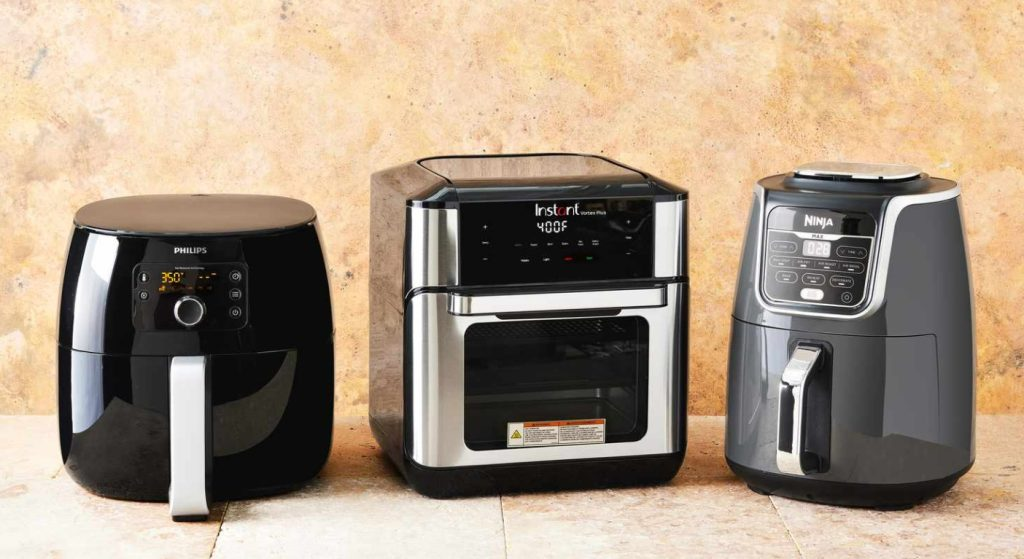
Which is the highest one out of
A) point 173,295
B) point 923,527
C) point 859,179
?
point 859,179

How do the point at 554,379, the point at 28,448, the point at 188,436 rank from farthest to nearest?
1. the point at 28,448
2. the point at 554,379
3. the point at 188,436

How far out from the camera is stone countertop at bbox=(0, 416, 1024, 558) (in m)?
1.12

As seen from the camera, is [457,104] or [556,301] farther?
[457,104]

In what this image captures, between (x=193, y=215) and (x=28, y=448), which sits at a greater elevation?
(x=193, y=215)

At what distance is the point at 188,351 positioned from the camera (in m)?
1.16

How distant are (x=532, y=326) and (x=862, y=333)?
33 cm

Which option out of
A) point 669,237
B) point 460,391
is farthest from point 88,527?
point 669,237

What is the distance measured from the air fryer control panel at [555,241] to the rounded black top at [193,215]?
0.19 metres

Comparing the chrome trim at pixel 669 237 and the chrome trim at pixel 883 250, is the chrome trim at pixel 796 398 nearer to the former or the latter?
the chrome trim at pixel 883 250

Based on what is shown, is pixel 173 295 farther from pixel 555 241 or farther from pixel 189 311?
pixel 555 241

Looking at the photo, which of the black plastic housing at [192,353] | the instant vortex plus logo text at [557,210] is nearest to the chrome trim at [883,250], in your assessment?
the instant vortex plus logo text at [557,210]

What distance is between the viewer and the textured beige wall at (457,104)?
1.46 metres

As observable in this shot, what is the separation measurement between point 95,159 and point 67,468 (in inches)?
17.0

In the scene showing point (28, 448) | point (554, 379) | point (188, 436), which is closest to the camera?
point (188, 436)
